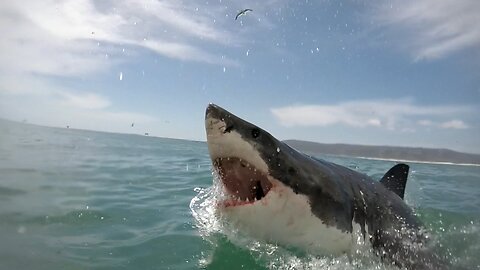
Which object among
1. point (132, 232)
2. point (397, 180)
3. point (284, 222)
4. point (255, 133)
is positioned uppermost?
point (255, 133)

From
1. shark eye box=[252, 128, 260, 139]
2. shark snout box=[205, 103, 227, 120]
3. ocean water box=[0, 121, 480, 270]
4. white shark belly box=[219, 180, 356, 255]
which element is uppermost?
shark snout box=[205, 103, 227, 120]

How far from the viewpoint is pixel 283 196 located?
95.6 inches

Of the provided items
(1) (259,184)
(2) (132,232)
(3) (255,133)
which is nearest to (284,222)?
(1) (259,184)

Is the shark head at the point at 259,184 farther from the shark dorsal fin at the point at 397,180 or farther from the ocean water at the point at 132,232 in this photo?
the shark dorsal fin at the point at 397,180

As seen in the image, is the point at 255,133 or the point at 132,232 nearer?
the point at 255,133

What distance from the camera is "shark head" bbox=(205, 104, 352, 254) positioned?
2.33 meters

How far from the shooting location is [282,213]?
2.43m

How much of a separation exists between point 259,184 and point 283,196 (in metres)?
0.17

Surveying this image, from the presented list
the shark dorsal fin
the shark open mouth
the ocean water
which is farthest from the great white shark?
the shark dorsal fin

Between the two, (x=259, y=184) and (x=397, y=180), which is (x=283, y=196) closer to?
(x=259, y=184)

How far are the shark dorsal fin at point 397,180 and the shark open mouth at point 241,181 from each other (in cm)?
221

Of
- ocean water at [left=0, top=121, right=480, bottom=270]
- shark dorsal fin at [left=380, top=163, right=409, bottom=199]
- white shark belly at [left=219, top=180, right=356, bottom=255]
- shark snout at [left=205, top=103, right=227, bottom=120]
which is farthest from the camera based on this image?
shark dorsal fin at [left=380, top=163, right=409, bottom=199]

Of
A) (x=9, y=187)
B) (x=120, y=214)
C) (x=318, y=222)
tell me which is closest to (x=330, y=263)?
(x=318, y=222)

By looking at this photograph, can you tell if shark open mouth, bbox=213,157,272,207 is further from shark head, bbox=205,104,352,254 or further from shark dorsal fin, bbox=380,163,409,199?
shark dorsal fin, bbox=380,163,409,199
